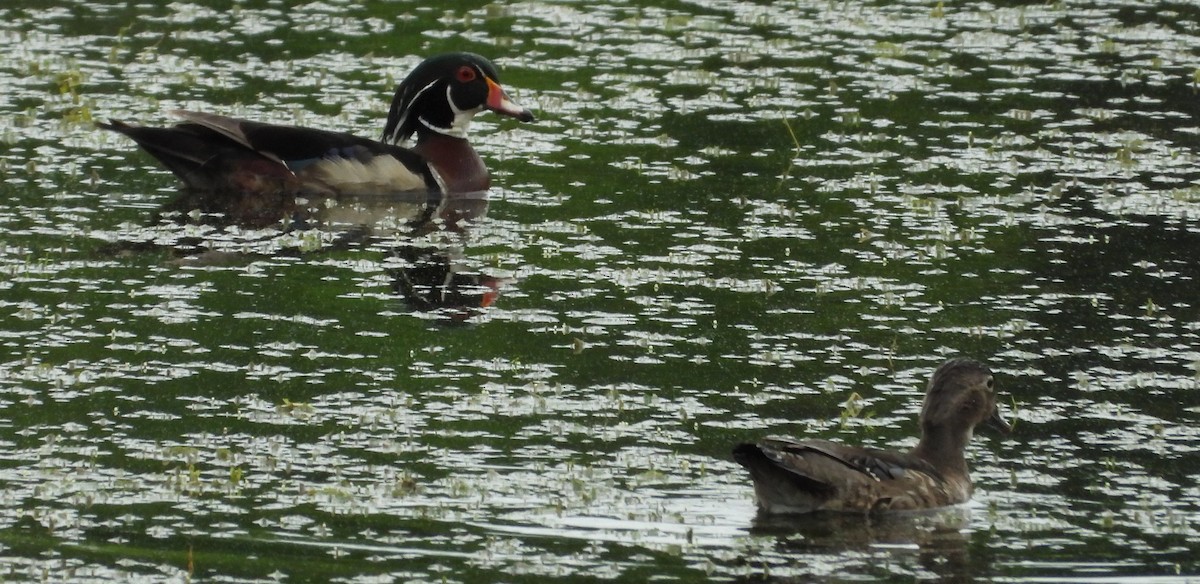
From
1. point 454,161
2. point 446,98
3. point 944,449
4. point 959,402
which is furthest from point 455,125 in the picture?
point 944,449

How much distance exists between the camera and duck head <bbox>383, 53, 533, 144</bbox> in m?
17.3

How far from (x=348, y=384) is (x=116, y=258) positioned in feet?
10.9

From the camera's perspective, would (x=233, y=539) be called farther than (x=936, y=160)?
No

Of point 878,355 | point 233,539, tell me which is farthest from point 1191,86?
point 233,539

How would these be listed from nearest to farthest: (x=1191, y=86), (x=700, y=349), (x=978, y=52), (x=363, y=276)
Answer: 1. (x=700, y=349)
2. (x=363, y=276)
3. (x=1191, y=86)
4. (x=978, y=52)

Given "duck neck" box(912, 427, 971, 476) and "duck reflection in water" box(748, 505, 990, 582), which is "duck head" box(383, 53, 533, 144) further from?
"duck reflection in water" box(748, 505, 990, 582)

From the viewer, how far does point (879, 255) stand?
14.5m

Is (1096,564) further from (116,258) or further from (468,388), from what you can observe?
(116,258)

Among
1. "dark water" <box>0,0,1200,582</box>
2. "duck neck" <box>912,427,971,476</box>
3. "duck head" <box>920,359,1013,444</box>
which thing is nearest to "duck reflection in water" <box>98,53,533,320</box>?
"dark water" <box>0,0,1200,582</box>

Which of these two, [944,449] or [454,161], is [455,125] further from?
[944,449]

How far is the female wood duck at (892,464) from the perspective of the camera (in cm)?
970

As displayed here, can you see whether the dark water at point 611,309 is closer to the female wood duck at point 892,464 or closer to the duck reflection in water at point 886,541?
the duck reflection in water at point 886,541

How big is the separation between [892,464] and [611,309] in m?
3.29

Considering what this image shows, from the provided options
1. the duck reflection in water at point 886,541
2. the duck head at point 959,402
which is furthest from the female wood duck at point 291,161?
the duck reflection in water at point 886,541
